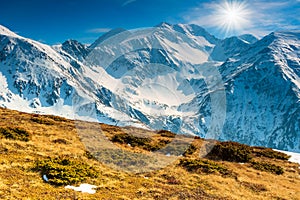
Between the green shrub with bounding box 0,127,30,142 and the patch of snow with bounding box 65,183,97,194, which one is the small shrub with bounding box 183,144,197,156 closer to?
the patch of snow with bounding box 65,183,97,194

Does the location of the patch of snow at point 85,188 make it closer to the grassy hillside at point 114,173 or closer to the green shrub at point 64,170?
the grassy hillside at point 114,173

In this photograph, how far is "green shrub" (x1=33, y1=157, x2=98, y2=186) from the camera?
20.1 m

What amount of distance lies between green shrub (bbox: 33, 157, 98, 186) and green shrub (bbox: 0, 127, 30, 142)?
5.97 m

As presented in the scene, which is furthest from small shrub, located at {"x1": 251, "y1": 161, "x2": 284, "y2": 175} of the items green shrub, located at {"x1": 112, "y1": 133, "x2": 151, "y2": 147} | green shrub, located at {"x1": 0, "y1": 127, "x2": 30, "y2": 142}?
green shrub, located at {"x1": 0, "y1": 127, "x2": 30, "y2": 142}

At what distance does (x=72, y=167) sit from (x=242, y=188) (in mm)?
13342

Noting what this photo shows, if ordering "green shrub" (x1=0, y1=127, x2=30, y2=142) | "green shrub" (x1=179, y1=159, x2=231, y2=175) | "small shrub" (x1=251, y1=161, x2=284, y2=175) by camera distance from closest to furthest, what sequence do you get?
"green shrub" (x1=179, y1=159, x2=231, y2=175)
"green shrub" (x1=0, y1=127, x2=30, y2=142)
"small shrub" (x1=251, y1=161, x2=284, y2=175)

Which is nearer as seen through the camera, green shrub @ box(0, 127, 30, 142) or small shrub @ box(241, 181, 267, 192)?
small shrub @ box(241, 181, 267, 192)

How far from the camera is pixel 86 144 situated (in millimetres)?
31797

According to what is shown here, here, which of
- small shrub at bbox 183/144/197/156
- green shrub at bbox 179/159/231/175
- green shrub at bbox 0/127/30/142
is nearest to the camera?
green shrub at bbox 179/159/231/175

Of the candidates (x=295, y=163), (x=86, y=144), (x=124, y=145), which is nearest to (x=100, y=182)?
(x=86, y=144)

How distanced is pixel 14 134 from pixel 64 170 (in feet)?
32.1

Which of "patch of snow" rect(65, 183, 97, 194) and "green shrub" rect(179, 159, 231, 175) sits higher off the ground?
"green shrub" rect(179, 159, 231, 175)

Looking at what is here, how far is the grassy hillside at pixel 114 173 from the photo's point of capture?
1920cm

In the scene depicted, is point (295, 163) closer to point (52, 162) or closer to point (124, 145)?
point (124, 145)
